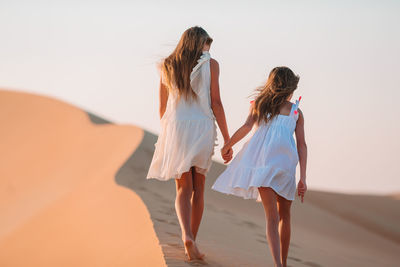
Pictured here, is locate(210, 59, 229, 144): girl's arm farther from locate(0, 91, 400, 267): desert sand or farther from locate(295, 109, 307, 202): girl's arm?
locate(0, 91, 400, 267): desert sand

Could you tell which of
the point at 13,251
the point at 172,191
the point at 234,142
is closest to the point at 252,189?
the point at 234,142

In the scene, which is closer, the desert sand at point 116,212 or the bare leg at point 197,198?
the bare leg at point 197,198

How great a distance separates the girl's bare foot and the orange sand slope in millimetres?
395

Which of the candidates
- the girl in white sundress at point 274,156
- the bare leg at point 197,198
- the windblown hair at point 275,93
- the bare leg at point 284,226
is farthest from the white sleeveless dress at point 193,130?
the bare leg at point 284,226

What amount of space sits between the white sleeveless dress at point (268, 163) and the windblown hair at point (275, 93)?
0.08m

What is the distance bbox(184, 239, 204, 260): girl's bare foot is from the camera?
21.5 ft

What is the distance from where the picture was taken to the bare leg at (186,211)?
6555mm

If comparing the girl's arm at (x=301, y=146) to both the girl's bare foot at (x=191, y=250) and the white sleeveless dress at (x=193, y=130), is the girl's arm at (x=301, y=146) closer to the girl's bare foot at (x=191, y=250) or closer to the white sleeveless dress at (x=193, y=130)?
the white sleeveless dress at (x=193, y=130)

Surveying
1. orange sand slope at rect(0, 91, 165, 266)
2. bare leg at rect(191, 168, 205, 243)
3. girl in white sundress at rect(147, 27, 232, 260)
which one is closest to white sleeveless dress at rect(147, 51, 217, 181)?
girl in white sundress at rect(147, 27, 232, 260)

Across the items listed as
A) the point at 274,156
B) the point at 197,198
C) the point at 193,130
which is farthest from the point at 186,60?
the point at 197,198

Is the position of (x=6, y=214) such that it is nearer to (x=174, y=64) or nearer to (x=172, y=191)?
(x=172, y=191)

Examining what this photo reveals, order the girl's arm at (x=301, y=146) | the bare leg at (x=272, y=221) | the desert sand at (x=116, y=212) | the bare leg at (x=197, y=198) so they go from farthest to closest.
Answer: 1. the desert sand at (x=116, y=212)
2. the bare leg at (x=197, y=198)
3. the girl's arm at (x=301, y=146)
4. the bare leg at (x=272, y=221)

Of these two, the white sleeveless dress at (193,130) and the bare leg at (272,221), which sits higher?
the white sleeveless dress at (193,130)

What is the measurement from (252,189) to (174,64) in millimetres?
1439
